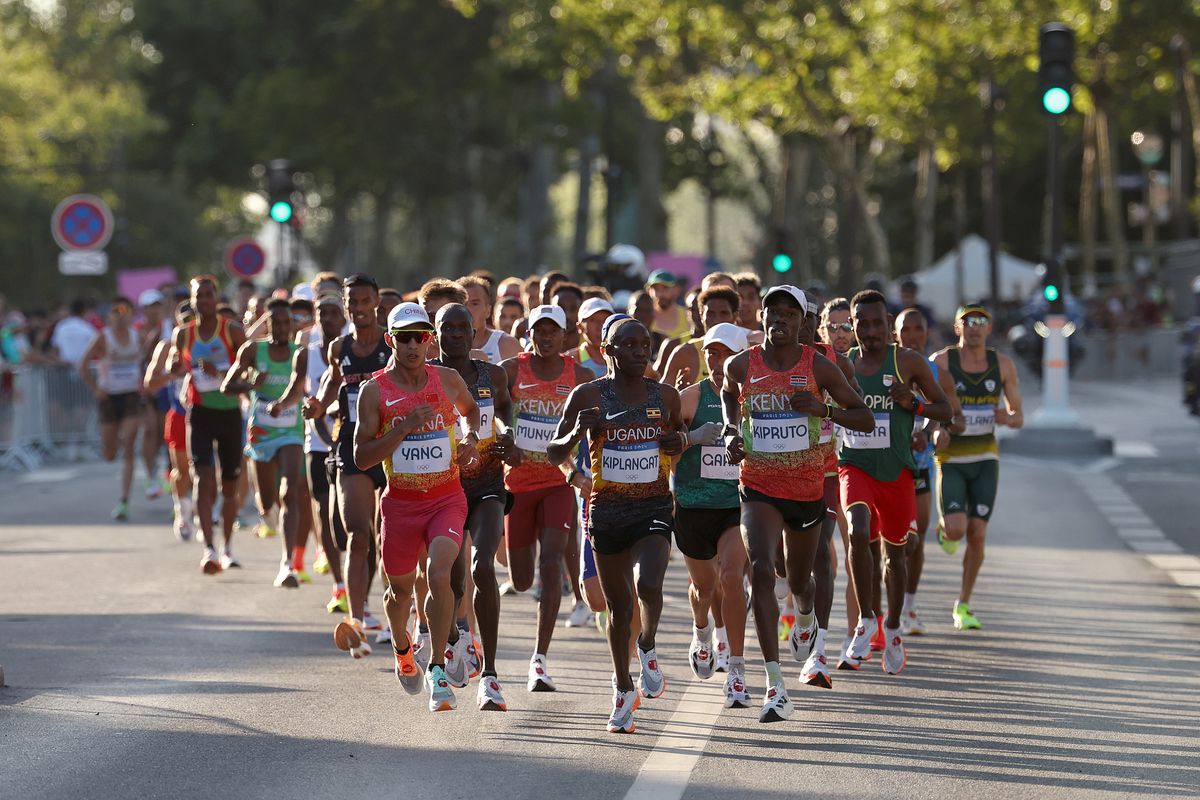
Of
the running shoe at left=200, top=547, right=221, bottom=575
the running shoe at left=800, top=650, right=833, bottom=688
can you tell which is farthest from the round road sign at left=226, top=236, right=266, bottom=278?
the running shoe at left=800, top=650, right=833, bottom=688

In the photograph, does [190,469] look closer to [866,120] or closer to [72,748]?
[72,748]

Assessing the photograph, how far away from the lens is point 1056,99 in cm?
2222

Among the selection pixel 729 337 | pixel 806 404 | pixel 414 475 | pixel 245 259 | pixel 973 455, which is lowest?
pixel 973 455

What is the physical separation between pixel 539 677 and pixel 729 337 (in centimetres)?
175

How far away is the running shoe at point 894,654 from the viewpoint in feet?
34.9

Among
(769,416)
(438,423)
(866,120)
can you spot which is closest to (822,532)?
(769,416)

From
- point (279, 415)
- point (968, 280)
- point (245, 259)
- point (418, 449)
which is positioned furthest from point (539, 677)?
point (968, 280)

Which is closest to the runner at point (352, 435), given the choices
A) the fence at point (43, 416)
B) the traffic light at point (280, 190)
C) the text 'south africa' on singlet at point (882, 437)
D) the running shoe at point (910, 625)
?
the text 'south africa' on singlet at point (882, 437)

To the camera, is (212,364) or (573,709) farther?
(212,364)

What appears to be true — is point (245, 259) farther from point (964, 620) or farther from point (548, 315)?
point (548, 315)

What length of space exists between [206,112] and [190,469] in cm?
3936

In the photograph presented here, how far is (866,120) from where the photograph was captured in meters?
44.6

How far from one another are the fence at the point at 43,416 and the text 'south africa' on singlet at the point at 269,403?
496 inches

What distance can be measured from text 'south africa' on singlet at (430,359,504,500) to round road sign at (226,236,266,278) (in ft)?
62.0
